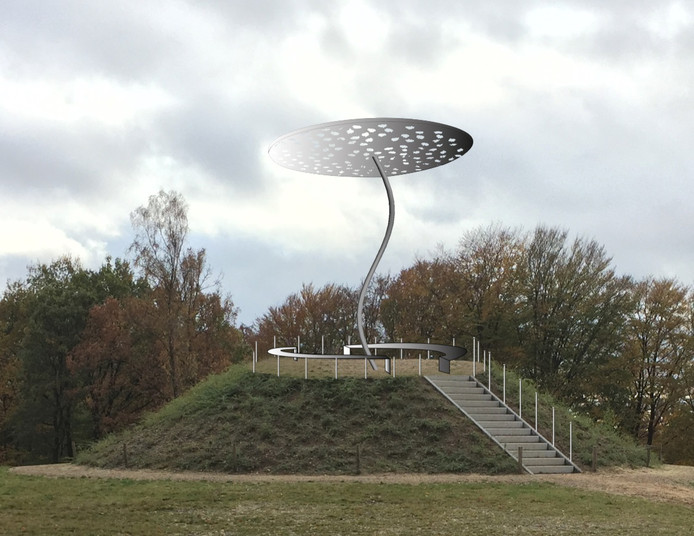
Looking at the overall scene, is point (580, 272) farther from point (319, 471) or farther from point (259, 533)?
point (259, 533)

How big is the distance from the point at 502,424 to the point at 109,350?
25.2 meters

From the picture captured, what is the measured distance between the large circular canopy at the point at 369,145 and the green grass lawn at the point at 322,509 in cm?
940

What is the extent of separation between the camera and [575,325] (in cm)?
4512

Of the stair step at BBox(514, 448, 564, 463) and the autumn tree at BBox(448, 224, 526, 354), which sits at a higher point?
the autumn tree at BBox(448, 224, 526, 354)

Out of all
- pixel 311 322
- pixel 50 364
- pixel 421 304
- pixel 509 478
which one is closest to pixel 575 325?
pixel 421 304

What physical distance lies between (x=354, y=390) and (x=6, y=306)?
108 feet

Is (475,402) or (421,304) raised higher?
(421,304)

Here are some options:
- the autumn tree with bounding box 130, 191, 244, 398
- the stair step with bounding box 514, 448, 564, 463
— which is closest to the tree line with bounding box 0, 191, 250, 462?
the autumn tree with bounding box 130, 191, 244, 398

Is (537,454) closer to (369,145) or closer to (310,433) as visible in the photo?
(310,433)

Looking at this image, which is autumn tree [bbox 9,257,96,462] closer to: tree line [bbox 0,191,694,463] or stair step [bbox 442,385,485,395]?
tree line [bbox 0,191,694,463]

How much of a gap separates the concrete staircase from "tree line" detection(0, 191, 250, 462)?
617 inches

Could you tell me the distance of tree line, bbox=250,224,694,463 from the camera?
44.5 metres

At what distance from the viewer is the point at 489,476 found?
877 inches

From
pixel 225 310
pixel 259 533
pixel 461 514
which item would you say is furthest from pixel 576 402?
pixel 259 533
